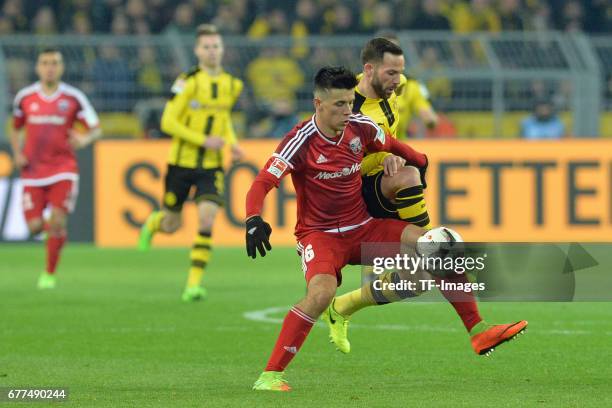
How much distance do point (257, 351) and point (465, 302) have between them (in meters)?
1.67

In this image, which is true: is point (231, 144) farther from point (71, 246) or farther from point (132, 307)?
point (71, 246)

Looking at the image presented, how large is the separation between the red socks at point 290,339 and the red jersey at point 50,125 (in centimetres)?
693

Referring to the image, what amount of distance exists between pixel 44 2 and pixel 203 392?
15.4 m

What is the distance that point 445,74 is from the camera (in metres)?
19.0

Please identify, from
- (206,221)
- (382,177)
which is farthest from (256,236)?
(206,221)

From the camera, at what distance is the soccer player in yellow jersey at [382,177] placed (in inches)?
328

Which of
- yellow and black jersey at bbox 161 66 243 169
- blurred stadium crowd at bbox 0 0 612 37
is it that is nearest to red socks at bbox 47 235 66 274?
yellow and black jersey at bbox 161 66 243 169

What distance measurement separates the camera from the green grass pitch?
7.11 meters

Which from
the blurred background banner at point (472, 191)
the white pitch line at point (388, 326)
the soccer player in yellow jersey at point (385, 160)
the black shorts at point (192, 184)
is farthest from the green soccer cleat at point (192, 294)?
the blurred background banner at point (472, 191)

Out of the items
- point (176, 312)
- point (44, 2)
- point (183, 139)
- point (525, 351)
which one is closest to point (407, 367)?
point (525, 351)

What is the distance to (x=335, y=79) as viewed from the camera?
7.37 meters

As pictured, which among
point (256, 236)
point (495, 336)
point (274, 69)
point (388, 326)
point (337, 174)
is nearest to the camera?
point (256, 236)

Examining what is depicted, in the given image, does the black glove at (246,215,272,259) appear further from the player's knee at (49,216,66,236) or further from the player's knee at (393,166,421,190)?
the player's knee at (49,216,66,236)

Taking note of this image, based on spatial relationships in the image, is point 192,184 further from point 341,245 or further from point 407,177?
point 341,245
